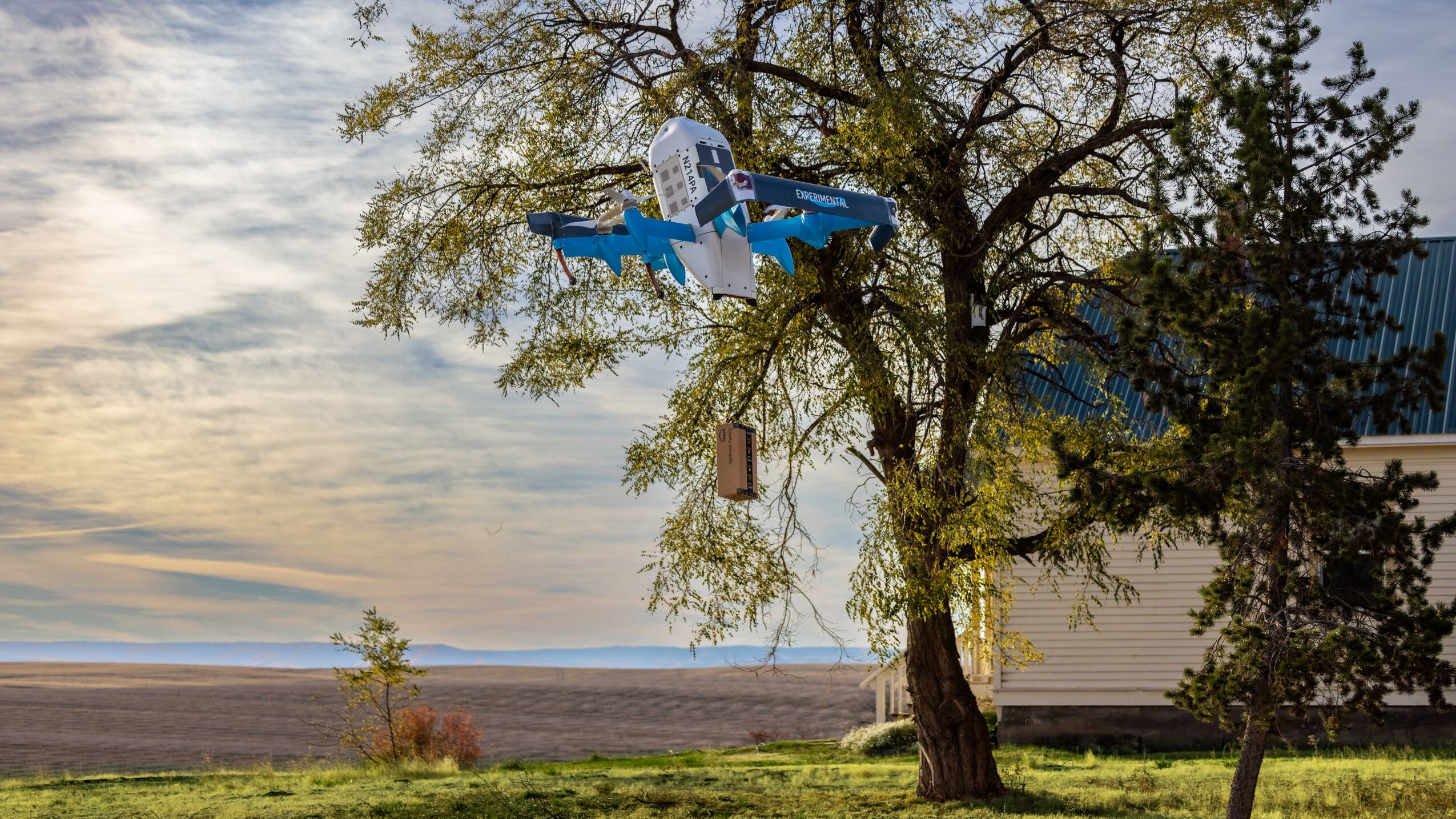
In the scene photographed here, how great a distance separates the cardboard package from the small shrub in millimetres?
13504

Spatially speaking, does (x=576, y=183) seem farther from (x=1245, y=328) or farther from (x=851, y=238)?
(x=1245, y=328)

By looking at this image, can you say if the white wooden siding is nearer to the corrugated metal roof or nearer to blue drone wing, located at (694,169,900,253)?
the corrugated metal roof

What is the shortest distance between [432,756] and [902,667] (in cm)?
1009

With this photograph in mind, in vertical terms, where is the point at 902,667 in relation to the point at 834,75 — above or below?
below

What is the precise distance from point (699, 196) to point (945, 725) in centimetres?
824

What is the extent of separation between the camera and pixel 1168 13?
500 inches

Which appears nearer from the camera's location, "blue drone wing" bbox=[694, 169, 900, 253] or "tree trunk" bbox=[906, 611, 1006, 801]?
"blue drone wing" bbox=[694, 169, 900, 253]

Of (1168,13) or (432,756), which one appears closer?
(1168,13)

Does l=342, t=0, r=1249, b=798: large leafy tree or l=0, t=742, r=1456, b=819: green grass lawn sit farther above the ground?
l=342, t=0, r=1249, b=798: large leafy tree

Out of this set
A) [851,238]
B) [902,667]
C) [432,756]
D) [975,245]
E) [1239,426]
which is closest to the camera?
[1239,426]

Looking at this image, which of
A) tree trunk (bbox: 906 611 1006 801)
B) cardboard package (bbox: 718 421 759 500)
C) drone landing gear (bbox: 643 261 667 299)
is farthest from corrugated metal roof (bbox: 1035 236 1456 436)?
drone landing gear (bbox: 643 261 667 299)

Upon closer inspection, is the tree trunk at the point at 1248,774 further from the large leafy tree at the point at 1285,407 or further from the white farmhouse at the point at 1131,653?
the white farmhouse at the point at 1131,653

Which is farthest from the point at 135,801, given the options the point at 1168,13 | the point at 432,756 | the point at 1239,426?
the point at 1168,13

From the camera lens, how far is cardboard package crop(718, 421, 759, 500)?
8.79 metres
